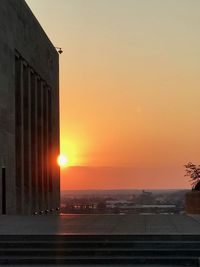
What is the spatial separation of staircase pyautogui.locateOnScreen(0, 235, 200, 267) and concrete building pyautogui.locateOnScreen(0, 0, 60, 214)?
43.9 ft

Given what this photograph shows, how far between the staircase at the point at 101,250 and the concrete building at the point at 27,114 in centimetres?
1337

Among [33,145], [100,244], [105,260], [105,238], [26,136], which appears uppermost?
[26,136]

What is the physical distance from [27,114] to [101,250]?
21.8m

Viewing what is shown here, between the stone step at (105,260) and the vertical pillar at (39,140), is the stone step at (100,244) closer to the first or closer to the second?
the stone step at (105,260)

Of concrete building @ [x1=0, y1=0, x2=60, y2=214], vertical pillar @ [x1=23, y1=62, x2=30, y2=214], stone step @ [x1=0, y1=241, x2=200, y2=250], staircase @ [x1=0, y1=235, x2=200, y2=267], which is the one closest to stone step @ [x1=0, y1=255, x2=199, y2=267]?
staircase @ [x1=0, y1=235, x2=200, y2=267]

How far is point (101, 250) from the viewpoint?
14227 mm

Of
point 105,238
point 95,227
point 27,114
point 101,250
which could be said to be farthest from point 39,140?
point 101,250

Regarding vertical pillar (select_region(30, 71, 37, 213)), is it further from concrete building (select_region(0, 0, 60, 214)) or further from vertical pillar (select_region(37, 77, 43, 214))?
vertical pillar (select_region(37, 77, 43, 214))

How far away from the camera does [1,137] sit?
90.6 ft

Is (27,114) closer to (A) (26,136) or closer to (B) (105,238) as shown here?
(A) (26,136)

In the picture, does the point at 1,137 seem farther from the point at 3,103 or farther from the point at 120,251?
the point at 120,251

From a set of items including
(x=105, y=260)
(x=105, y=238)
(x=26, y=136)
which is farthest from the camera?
(x=26, y=136)

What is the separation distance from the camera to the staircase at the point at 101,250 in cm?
1376

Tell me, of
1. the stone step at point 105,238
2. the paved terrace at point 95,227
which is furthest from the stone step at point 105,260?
the paved terrace at point 95,227
